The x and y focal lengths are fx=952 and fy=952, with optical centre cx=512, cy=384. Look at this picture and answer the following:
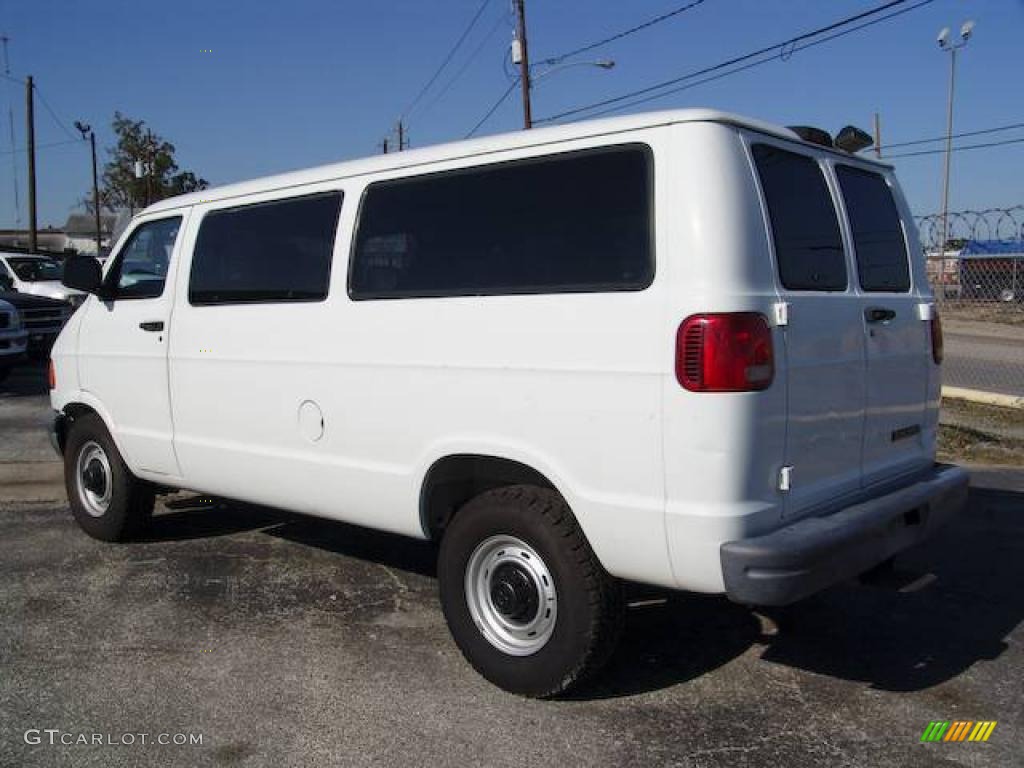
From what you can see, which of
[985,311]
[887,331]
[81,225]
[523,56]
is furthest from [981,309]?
[81,225]

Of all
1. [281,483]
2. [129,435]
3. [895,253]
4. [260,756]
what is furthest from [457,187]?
[129,435]

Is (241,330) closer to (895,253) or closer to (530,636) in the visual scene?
(530,636)

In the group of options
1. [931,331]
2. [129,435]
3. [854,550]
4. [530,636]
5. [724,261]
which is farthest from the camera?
[129,435]

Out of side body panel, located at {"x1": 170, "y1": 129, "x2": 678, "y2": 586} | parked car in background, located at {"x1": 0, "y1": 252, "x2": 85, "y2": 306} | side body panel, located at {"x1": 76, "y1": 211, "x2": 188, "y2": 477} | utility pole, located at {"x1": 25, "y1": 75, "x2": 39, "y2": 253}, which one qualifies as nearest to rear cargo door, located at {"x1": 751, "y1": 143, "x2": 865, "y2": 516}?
side body panel, located at {"x1": 170, "y1": 129, "x2": 678, "y2": 586}

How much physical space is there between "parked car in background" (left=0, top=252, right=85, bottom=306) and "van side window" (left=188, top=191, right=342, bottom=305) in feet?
50.4

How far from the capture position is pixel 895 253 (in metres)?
4.44

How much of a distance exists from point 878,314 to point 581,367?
1.38 meters

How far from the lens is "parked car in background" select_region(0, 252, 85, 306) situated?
19297mm

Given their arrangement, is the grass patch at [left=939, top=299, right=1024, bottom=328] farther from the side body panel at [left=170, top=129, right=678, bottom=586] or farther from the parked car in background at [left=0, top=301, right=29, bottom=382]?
the side body panel at [left=170, top=129, right=678, bottom=586]

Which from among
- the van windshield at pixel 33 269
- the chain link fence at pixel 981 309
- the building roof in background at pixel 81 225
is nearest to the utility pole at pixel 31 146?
the van windshield at pixel 33 269

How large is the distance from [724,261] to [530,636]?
167 cm

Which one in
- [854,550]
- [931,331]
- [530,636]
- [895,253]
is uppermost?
[895,253]

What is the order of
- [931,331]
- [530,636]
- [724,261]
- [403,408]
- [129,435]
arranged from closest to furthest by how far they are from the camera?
[724,261] < [530,636] < [403,408] < [931,331] < [129,435]

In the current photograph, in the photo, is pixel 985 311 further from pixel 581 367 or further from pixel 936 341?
pixel 581 367
